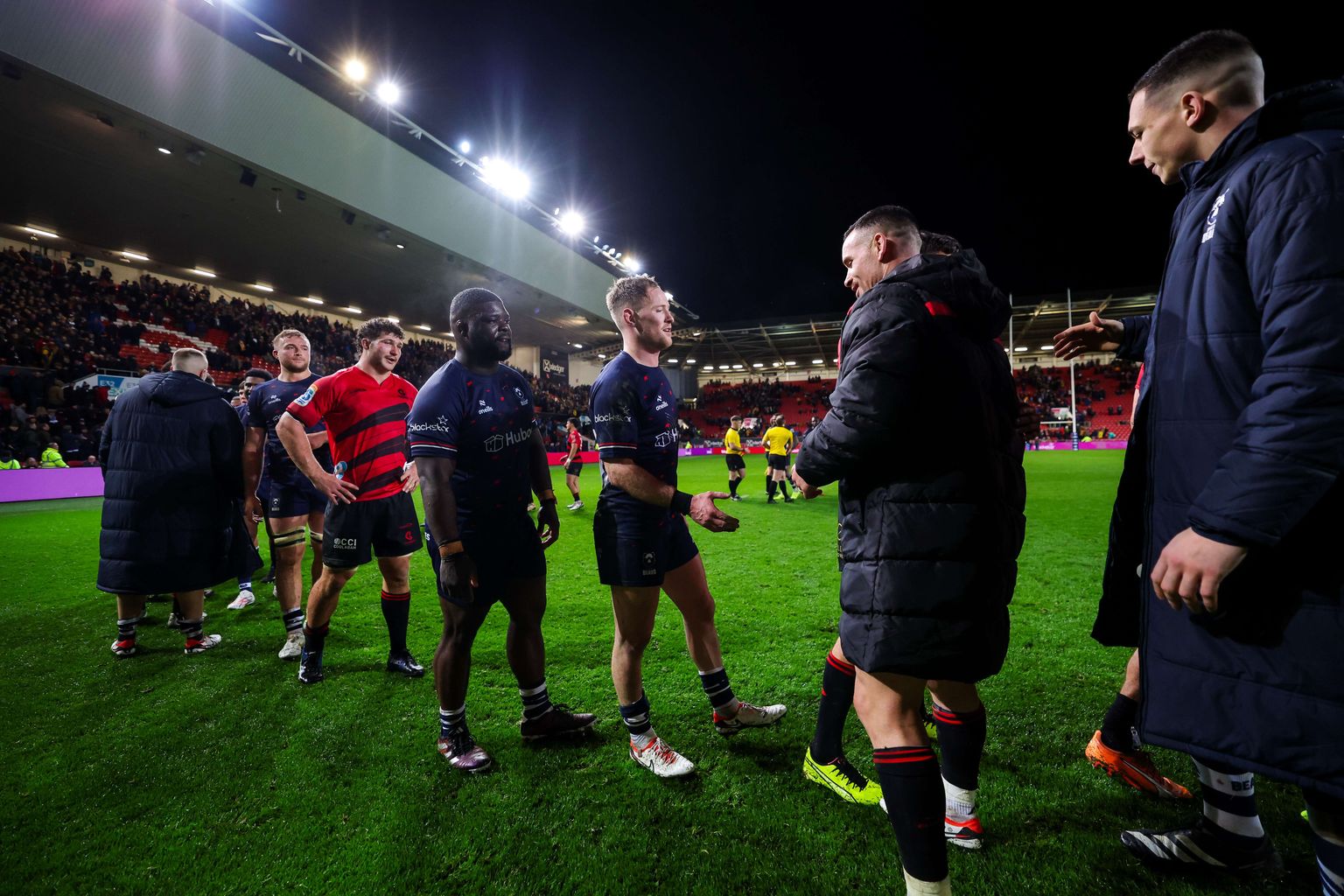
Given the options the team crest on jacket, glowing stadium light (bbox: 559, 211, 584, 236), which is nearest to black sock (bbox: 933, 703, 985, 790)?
the team crest on jacket

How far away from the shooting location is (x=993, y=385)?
1735mm

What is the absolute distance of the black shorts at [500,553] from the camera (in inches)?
109

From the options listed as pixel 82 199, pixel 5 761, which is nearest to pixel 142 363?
pixel 82 199

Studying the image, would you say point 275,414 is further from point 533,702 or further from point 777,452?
point 777,452

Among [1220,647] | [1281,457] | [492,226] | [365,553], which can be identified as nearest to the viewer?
[1281,457]

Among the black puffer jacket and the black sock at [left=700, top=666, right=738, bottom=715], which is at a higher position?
the black puffer jacket

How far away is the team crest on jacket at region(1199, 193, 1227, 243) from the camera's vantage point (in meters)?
1.34

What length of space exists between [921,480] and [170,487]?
4855 millimetres

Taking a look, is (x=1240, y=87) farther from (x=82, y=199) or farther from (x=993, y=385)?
(x=82, y=199)

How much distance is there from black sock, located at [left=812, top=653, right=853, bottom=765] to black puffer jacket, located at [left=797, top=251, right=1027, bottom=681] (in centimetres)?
90

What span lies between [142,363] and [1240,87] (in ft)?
86.3

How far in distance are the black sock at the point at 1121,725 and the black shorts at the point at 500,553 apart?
2629mm

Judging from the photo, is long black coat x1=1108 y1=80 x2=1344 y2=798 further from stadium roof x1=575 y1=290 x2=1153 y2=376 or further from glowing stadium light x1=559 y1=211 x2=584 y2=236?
stadium roof x1=575 y1=290 x2=1153 y2=376

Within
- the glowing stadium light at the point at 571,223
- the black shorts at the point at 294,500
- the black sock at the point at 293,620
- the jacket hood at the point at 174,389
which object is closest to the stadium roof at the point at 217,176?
the glowing stadium light at the point at 571,223
